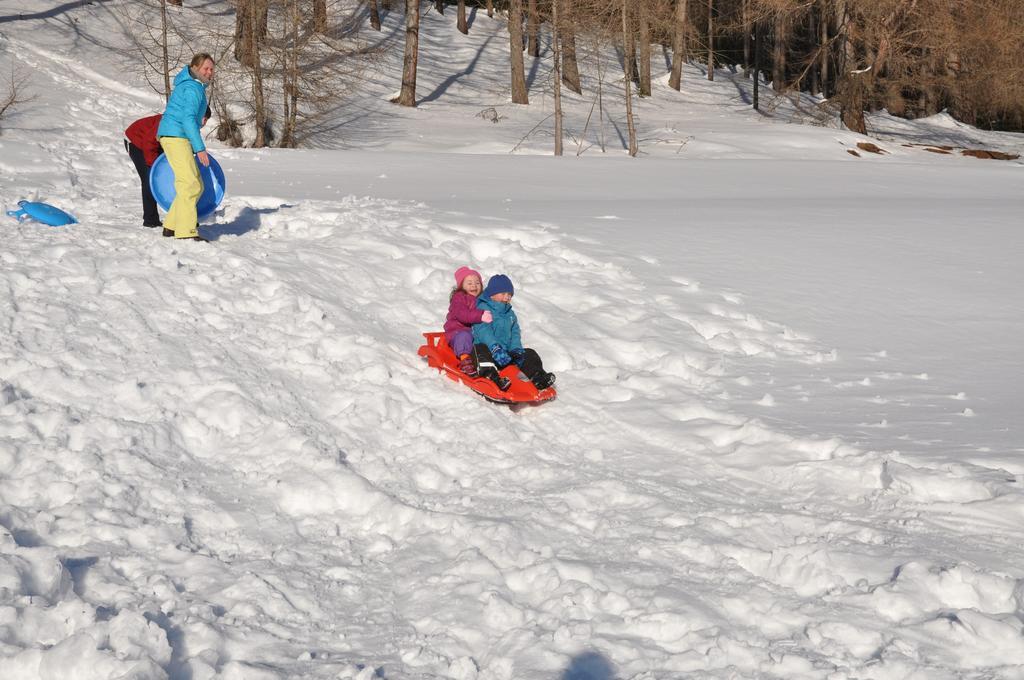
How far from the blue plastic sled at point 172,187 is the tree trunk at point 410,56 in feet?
58.9

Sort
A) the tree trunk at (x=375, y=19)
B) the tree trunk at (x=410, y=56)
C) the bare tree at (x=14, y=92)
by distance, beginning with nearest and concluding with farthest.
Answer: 1. the bare tree at (x=14, y=92)
2. the tree trunk at (x=410, y=56)
3. the tree trunk at (x=375, y=19)

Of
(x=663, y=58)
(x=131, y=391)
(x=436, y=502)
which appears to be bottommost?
(x=436, y=502)

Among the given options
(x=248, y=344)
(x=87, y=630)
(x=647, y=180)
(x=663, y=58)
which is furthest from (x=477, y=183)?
(x=663, y=58)

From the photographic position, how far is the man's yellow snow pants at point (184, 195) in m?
8.53

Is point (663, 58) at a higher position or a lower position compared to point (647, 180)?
higher

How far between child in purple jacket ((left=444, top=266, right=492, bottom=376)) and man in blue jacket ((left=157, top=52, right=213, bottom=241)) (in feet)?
9.39

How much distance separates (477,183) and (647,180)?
3.26 metres

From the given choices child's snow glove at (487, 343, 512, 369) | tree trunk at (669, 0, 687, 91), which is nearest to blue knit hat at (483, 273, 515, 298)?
child's snow glove at (487, 343, 512, 369)

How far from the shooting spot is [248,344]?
6754 millimetres

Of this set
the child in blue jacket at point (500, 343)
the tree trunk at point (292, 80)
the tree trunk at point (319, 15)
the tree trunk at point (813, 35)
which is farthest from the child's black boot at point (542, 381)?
the tree trunk at point (813, 35)

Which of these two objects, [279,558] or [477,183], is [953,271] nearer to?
[477,183]

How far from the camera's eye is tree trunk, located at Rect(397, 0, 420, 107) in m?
26.1

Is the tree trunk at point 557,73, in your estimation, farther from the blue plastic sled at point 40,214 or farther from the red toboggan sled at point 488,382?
the red toboggan sled at point 488,382

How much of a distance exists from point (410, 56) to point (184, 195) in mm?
19362
